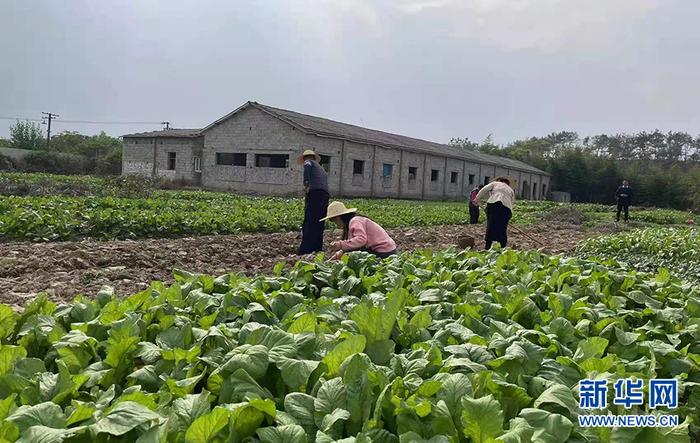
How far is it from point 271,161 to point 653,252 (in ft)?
78.6

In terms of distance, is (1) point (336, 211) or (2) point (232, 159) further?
(2) point (232, 159)

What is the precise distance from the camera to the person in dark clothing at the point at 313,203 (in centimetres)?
862

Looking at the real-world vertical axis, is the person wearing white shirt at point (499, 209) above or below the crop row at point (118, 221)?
above

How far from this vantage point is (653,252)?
1003 cm

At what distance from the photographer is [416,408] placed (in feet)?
5.43

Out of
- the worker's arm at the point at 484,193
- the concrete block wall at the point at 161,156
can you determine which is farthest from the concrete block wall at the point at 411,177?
the worker's arm at the point at 484,193

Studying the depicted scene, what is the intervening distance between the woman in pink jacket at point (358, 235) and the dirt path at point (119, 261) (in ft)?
6.27

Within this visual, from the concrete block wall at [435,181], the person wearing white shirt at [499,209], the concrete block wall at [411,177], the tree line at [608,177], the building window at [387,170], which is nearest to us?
the person wearing white shirt at [499,209]

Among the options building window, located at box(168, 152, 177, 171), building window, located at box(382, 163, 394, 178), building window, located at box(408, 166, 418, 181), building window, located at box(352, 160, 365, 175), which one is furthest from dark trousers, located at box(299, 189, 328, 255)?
building window, located at box(408, 166, 418, 181)

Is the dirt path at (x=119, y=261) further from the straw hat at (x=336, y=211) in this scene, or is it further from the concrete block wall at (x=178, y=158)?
the concrete block wall at (x=178, y=158)

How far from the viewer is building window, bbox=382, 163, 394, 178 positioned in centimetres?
3447

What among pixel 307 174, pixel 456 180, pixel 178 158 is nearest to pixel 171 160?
pixel 178 158

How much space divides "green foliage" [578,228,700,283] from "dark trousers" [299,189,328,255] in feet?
16.1

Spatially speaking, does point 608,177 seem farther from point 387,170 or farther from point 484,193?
point 484,193
